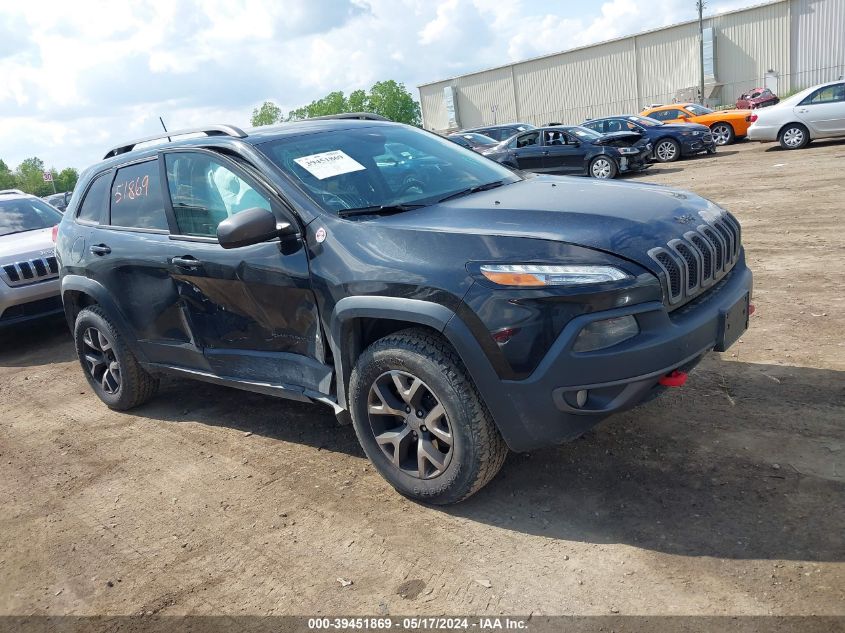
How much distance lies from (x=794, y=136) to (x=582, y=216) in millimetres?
17064

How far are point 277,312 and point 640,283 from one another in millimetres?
1845

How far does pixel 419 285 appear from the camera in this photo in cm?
311

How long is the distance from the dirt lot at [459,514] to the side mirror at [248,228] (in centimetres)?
133

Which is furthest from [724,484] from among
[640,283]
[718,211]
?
[718,211]

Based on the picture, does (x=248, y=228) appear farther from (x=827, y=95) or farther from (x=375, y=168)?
(x=827, y=95)

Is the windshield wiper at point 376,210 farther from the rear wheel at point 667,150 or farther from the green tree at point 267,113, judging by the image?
the green tree at point 267,113

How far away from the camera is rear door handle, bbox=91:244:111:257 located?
190 inches

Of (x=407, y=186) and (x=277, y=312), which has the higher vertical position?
(x=407, y=186)

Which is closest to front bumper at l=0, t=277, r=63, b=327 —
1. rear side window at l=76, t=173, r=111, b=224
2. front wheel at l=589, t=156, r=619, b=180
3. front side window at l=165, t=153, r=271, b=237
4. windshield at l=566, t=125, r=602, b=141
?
rear side window at l=76, t=173, r=111, b=224

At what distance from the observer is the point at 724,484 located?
326cm

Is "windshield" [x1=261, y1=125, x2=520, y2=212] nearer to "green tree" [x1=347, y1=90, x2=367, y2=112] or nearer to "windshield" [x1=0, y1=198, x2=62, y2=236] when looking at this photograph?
"windshield" [x1=0, y1=198, x2=62, y2=236]

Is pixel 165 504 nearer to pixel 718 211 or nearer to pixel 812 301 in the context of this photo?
pixel 718 211

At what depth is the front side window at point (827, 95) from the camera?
16.7 metres

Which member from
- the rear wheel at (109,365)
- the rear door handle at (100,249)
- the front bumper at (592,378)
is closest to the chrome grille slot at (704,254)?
the front bumper at (592,378)
